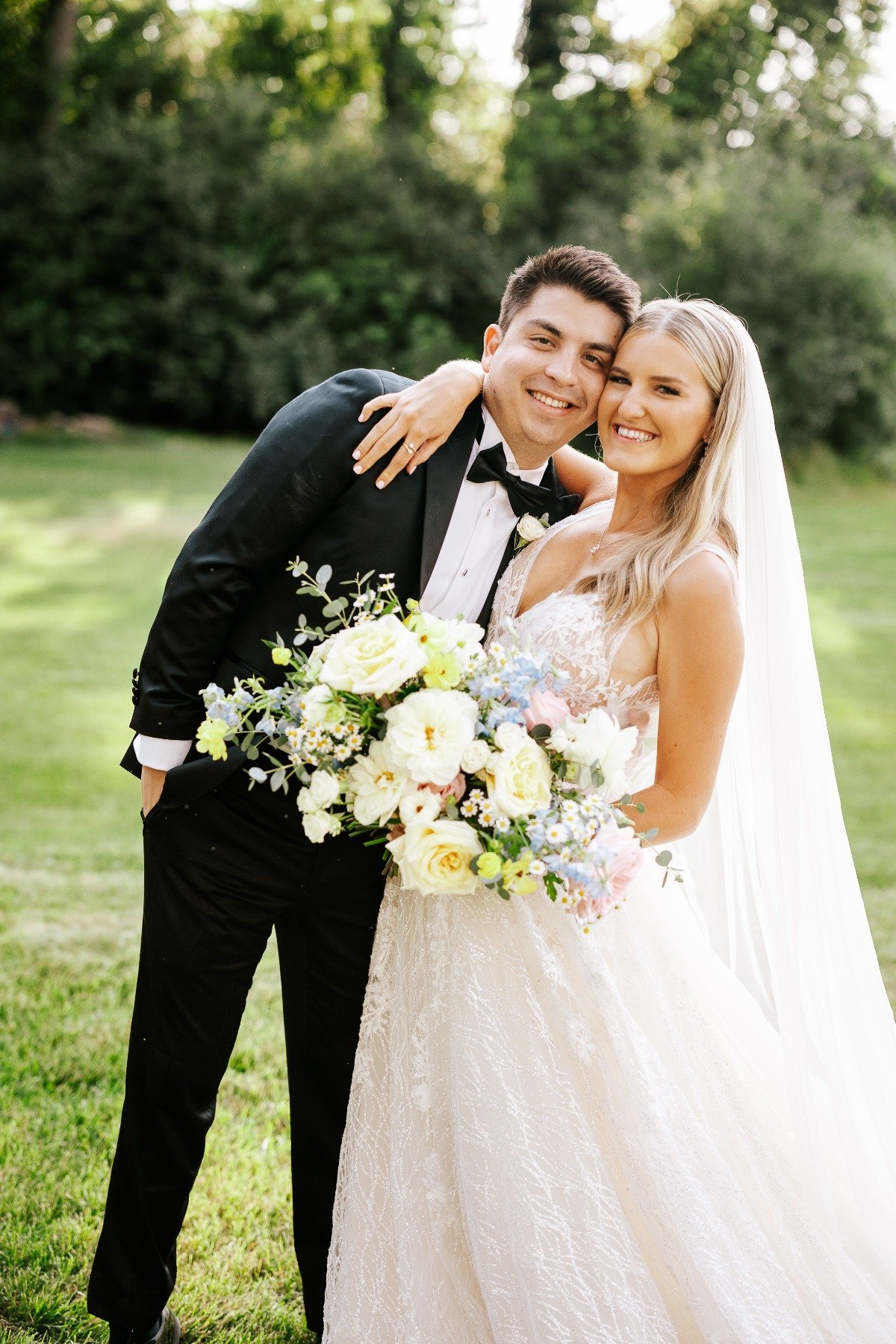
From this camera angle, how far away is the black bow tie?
2691 mm

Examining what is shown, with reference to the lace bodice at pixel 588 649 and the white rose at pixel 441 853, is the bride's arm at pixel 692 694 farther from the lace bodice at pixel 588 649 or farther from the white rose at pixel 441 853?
the white rose at pixel 441 853

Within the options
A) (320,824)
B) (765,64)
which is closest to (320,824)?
(320,824)

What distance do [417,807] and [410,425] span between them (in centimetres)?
90

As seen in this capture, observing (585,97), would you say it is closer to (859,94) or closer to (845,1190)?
(859,94)

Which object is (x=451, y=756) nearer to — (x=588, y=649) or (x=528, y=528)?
(x=588, y=649)

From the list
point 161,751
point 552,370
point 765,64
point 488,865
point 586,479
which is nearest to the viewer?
point 488,865

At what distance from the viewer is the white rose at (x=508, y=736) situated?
6.83ft

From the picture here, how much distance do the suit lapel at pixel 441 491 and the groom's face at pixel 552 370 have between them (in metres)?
0.16

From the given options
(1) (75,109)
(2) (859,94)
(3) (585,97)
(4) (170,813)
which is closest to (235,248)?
(1) (75,109)

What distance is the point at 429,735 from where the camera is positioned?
2.07m

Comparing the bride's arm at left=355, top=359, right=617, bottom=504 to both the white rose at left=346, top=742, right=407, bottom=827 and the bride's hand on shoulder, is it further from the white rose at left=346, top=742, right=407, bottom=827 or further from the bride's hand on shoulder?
the white rose at left=346, top=742, right=407, bottom=827

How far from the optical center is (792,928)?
2.58 meters

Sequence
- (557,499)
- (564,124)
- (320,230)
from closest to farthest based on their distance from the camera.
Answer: (557,499) < (320,230) < (564,124)

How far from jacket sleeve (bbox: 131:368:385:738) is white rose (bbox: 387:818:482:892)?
722 millimetres
